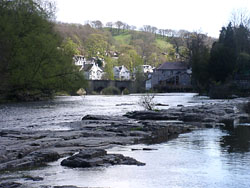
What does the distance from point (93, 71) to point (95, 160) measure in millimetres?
144071

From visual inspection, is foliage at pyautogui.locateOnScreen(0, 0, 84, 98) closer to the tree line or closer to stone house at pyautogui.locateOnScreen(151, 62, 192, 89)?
the tree line

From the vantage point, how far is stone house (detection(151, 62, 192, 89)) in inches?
4643

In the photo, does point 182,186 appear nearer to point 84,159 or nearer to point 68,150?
point 84,159

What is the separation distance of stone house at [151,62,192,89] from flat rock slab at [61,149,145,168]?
102 m

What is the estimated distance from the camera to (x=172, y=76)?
396 ft

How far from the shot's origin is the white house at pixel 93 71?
152750 millimetres

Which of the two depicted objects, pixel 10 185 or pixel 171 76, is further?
pixel 171 76

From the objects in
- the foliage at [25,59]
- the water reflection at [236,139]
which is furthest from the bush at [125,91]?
the water reflection at [236,139]

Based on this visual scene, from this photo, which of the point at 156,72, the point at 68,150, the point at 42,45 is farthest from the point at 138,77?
the point at 68,150

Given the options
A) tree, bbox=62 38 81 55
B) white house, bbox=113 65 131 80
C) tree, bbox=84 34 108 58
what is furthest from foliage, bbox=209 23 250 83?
tree, bbox=84 34 108 58

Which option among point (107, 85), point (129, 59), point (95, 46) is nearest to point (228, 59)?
point (107, 85)

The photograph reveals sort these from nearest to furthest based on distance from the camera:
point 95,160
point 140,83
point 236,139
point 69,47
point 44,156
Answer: point 95,160 → point 44,156 → point 236,139 → point 69,47 → point 140,83

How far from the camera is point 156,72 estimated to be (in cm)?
12650

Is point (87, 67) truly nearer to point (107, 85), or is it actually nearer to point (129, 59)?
point (129, 59)
